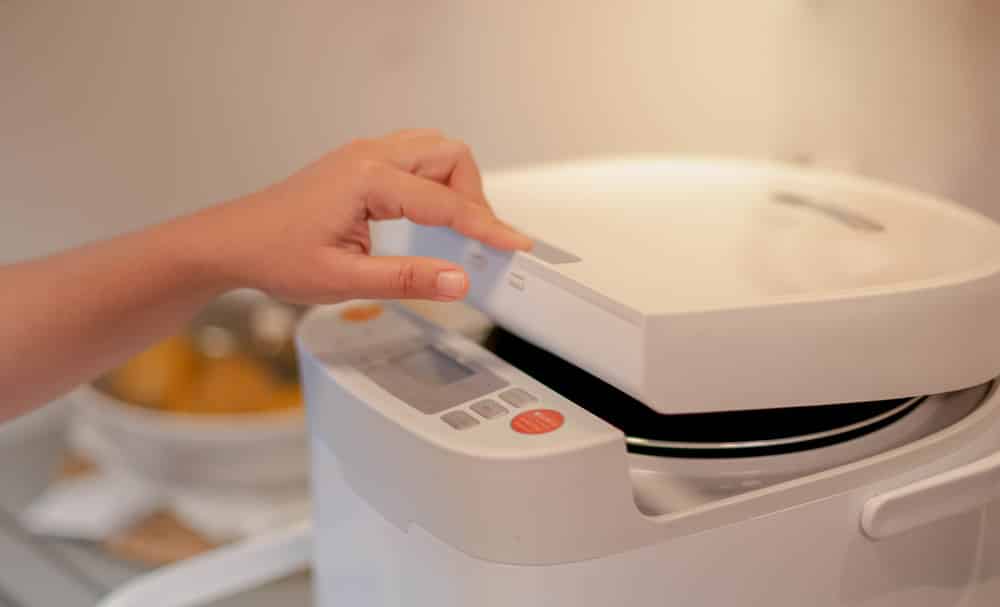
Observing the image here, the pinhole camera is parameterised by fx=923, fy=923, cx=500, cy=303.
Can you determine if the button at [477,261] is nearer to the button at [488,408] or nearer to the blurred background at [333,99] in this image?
the button at [488,408]

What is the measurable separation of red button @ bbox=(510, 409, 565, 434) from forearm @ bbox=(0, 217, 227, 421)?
0.22 meters

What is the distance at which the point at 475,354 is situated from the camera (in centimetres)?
51

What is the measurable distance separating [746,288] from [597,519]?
5.8 inches

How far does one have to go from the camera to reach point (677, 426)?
0.49m

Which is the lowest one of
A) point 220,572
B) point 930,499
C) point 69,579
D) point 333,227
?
point 69,579

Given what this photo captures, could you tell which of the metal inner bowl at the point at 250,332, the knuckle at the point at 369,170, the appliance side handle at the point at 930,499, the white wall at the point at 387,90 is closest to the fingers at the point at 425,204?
the knuckle at the point at 369,170

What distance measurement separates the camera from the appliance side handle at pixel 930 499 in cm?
44

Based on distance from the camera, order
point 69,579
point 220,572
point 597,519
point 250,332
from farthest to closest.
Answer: point 250,332 → point 69,579 → point 220,572 → point 597,519

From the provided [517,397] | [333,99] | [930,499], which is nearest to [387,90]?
[333,99]

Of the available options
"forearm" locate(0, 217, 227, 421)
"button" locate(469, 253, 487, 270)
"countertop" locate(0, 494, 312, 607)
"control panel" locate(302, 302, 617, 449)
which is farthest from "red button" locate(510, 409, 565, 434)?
"countertop" locate(0, 494, 312, 607)

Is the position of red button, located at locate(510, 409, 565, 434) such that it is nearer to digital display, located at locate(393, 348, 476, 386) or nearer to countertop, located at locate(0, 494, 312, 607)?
digital display, located at locate(393, 348, 476, 386)

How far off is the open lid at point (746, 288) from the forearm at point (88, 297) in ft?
0.41

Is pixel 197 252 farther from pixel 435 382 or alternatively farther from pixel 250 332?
pixel 250 332

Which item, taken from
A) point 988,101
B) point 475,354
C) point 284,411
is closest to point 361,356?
point 475,354
